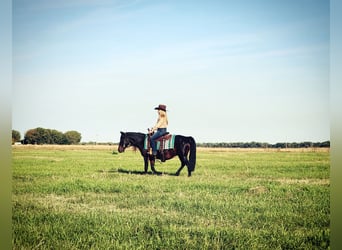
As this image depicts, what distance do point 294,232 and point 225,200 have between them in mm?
1292

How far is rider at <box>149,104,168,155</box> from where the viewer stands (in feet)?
24.9

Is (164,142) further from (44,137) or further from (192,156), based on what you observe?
(44,137)

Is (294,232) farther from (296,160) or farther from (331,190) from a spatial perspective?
(296,160)

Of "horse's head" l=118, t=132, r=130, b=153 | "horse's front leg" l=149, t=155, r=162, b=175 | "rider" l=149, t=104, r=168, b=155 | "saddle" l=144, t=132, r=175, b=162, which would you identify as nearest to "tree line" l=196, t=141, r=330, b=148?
"saddle" l=144, t=132, r=175, b=162

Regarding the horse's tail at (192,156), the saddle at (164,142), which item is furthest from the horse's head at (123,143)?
the horse's tail at (192,156)

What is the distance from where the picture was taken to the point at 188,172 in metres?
7.54

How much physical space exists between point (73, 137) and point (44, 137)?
66 centimetres

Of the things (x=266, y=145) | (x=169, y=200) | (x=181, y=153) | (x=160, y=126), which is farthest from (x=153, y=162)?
(x=266, y=145)

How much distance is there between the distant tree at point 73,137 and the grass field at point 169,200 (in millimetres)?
164

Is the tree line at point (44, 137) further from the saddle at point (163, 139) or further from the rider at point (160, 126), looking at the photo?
the saddle at point (163, 139)

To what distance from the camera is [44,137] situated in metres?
8.52

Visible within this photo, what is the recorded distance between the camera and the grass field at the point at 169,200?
571cm

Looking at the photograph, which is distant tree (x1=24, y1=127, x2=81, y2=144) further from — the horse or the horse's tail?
the horse's tail

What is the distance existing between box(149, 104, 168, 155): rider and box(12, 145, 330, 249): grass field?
422 millimetres
